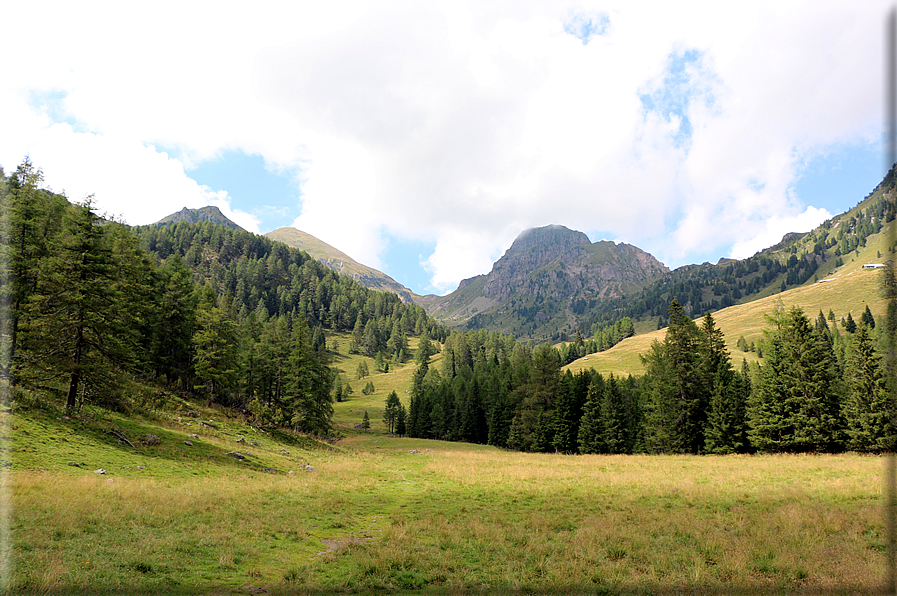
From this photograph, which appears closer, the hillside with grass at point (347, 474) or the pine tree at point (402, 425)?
the hillside with grass at point (347, 474)

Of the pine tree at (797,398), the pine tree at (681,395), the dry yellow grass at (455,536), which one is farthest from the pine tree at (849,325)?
the dry yellow grass at (455,536)

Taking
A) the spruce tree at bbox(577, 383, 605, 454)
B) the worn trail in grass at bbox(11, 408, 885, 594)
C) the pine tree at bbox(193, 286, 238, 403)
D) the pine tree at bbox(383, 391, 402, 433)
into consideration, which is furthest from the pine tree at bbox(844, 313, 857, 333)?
the pine tree at bbox(193, 286, 238, 403)

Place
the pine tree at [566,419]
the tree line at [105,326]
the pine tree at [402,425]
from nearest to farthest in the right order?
the tree line at [105,326] < the pine tree at [566,419] < the pine tree at [402,425]

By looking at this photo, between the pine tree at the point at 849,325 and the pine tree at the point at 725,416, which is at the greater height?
the pine tree at the point at 849,325

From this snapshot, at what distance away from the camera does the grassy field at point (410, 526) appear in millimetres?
12508

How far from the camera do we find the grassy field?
1251 cm

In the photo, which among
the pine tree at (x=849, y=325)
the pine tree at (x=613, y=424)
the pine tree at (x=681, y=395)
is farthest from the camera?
the pine tree at (x=849, y=325)

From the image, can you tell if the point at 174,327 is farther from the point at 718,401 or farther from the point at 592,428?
the point at 718,401

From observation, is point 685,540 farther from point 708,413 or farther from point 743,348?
point 743,348

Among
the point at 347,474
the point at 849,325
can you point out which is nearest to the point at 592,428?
the point at 347,474

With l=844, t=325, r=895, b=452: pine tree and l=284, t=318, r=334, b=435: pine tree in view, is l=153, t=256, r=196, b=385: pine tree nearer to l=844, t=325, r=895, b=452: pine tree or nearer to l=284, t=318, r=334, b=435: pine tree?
l=284, t=318, r=334, b=435: pine tree

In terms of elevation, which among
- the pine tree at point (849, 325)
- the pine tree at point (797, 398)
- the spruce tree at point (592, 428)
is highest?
the pine tree at point (849, 325)

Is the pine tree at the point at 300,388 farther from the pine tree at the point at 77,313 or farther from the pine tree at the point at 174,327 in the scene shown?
the pine tree at the point at 77,313

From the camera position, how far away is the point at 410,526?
18000 millimetres
